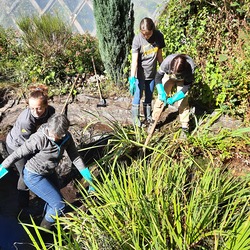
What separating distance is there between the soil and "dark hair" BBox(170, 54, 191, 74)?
3.34ft

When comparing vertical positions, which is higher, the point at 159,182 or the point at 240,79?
the point at 240,79

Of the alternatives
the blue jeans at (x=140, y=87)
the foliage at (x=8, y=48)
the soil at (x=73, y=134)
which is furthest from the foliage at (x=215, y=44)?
the foliage at (x=8, y=48)

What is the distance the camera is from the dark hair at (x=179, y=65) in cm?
361

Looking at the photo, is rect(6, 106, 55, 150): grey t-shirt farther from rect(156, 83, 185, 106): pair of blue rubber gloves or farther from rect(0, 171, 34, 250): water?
rect(156, 83, 185, 106): pair of blue rubber gloves

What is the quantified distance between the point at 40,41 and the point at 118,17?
1434 millimetres

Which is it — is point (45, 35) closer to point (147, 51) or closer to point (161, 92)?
point (147, 51)

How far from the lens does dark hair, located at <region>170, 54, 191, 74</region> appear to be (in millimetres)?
3605

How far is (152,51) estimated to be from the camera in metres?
4.16

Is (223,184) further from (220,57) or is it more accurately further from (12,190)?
(12,190)

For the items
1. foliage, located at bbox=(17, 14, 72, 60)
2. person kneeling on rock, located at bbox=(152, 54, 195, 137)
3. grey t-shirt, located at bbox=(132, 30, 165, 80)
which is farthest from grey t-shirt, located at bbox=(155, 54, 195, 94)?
foliage, located at bbox=(17, 14, 72, 60)

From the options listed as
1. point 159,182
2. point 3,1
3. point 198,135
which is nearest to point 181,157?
point 198,135

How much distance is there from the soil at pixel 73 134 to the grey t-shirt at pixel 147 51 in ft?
2.43

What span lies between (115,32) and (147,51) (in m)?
1.36

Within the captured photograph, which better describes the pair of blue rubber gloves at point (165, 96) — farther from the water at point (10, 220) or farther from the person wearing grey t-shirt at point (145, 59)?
the water at point (10, 220)
